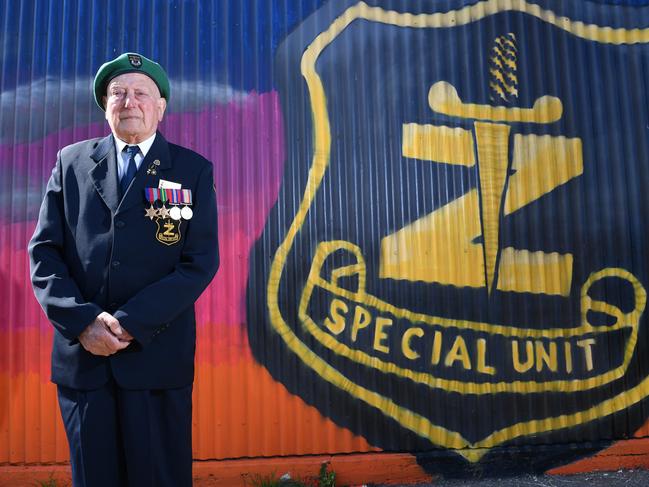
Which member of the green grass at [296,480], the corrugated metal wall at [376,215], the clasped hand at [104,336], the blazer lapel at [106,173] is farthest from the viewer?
the corrugated metal wall at [376,215]

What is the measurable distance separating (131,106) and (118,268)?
560mm

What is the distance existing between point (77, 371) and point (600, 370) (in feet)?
10.6

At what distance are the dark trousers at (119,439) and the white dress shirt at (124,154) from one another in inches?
29.0

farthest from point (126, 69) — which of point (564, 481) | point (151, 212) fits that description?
point (564, 481)

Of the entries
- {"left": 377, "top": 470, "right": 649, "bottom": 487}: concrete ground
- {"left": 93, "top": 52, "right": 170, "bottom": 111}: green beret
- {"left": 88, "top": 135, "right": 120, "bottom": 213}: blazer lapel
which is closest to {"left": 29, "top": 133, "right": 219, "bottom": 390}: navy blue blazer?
{"left": 88, "top": 135, "right": 120, "bottom": 213}: blazer lapel

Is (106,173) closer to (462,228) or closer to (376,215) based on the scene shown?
(376,215)

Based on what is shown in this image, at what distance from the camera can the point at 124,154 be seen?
175 cm

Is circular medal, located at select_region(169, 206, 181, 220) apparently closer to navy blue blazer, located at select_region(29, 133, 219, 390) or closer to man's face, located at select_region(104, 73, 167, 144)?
navy blue blazer, located at select_region(29, 133, 219, 390)

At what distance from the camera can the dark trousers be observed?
152 cm

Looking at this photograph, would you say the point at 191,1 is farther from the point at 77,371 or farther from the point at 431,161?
the point at 77,371

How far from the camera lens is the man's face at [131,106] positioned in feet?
5.54

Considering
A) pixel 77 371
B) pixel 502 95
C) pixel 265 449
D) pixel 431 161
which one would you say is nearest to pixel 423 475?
pixel 265 449

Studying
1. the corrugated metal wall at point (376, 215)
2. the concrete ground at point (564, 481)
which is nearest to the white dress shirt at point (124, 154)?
the corrugated metal wall at point (376, 215)

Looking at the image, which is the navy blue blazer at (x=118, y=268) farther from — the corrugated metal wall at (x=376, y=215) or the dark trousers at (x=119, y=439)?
the corrugated metal wall at (x=376, y=215)
